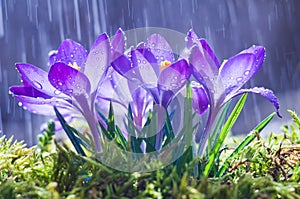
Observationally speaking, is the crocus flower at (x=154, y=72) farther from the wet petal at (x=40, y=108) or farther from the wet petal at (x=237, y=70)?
the wet petal at (x=40, y=108)

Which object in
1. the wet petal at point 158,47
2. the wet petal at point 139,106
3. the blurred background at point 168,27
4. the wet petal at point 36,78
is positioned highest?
the blurred background at point 168,27

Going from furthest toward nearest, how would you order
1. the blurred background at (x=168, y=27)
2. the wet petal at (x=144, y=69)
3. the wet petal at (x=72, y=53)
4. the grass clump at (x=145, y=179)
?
the blurred background at (x=168, y=27), the wet petal at (x=72, y=53), the wet petal at (x=144, y=69), the grass clump at (x=145, y=179)

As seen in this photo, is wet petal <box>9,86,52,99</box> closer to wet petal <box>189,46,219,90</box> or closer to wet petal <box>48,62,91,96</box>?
wet petal <box>48,62,91,96</box>

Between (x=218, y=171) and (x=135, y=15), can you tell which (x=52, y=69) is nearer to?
(x=218, y=171)

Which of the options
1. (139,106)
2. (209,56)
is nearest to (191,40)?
(209,56)

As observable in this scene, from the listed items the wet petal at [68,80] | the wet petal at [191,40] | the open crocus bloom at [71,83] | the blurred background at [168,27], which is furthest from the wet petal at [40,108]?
the blurred background at [168,27]

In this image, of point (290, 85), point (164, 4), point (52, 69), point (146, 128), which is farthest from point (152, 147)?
point (164, 4)

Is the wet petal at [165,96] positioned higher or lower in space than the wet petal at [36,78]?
lower

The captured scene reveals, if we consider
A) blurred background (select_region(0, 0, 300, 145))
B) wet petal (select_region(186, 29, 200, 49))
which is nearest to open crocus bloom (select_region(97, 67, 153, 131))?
wet petal (select_region(186, 29, 200, 49))
